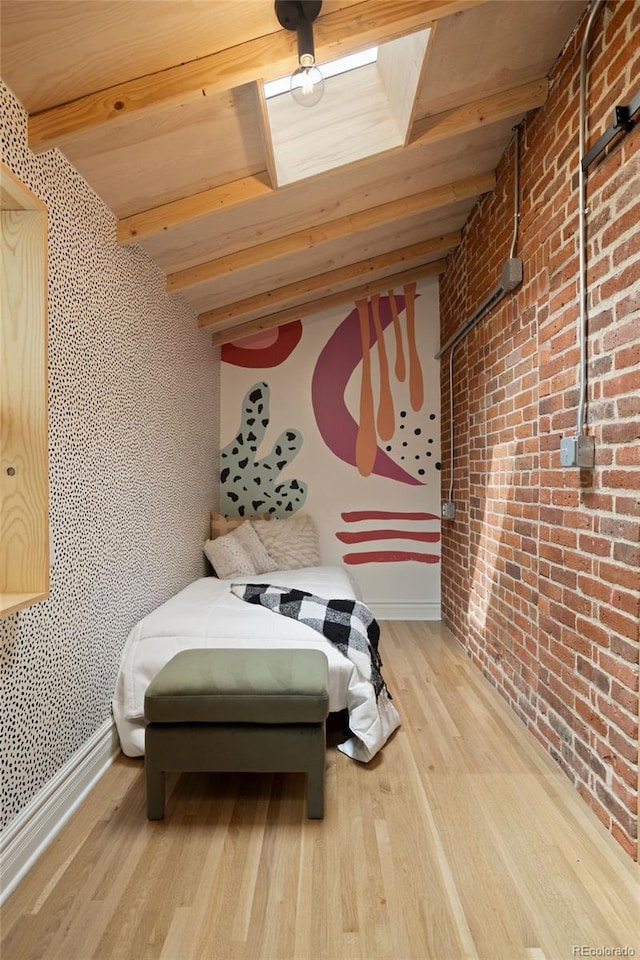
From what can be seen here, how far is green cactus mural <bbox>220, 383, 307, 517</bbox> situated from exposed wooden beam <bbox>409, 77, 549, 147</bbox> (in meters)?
2.60

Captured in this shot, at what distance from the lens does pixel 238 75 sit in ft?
5.46

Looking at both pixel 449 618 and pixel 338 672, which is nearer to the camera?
pixel 338 672

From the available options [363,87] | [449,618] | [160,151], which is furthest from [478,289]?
[449,618]

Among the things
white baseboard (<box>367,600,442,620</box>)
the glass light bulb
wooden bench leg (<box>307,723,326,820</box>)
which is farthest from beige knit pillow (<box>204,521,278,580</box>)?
the glass light bulb

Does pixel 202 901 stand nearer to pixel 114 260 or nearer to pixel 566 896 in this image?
pixel 566 896

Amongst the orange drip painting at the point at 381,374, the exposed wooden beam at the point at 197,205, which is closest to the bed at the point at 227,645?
the exposed wooden beam at the point at 197,205

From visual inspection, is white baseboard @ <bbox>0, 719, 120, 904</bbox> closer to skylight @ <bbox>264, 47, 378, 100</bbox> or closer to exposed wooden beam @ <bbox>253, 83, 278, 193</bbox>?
exposed wooden beam @ <bbox>253, 83, 278, 193</bbox>

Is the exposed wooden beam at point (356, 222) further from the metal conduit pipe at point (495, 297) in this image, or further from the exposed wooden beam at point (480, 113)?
the exposed wooden beam at point (480, 113)

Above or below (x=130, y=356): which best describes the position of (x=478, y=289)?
above

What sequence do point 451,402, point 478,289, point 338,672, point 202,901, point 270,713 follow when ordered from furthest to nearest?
point 451,402
point 478,289
point 338,672
point 270,713
point 202,901

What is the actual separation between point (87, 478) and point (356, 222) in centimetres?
205

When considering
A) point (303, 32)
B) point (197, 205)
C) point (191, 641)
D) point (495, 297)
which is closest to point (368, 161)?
point (197, 205)

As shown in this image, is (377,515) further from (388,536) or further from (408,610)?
(408,610)

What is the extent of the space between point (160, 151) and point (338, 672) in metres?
2.18
